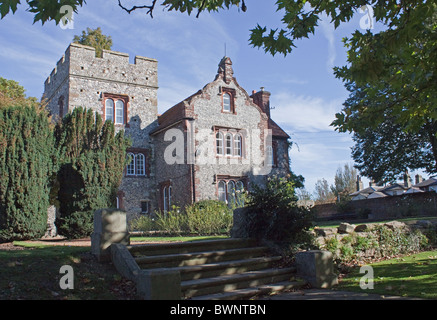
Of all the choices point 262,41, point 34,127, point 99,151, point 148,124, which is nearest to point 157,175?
point 148,124

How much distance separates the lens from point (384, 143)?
99.7 feet

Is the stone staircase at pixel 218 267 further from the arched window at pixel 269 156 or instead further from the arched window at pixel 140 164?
the arched window at pixel 269 156

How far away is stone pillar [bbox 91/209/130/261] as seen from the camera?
673 cm

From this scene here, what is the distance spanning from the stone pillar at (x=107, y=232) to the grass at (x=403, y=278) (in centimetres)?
396

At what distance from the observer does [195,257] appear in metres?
7.05

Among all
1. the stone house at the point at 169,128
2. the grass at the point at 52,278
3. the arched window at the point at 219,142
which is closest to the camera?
the grass at the point at 52,278

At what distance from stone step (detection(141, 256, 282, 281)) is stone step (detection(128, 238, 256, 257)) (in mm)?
607

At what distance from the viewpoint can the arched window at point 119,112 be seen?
2462cm

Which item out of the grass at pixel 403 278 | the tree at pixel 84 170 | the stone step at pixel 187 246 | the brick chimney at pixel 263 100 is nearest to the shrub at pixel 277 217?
the stone step at pixel 187 246

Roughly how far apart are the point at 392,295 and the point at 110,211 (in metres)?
4.80

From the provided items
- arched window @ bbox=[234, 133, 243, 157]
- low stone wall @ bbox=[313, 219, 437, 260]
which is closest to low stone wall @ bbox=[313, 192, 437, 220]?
arched window @ bbox=[234, 133, 243, 157]

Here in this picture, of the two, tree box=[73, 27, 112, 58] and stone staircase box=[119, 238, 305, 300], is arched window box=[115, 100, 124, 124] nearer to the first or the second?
tree box=[73, 27, 112, 58]

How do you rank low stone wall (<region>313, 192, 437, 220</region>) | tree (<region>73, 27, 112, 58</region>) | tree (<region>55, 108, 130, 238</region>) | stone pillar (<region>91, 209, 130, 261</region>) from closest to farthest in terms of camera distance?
1. stone pillar (<region>91, 209, 130, 261</region>)
2. tree (<region>55, 108, 130, 238</region>)
3. low stone wall (<region>313, 192, 437, 220</region>)
4. tree (<region>73, 27, 112, 58</region>)
